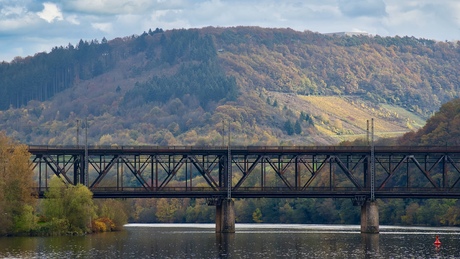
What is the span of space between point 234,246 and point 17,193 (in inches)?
1216

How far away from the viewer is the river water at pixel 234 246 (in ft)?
341

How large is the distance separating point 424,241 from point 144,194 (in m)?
37.2

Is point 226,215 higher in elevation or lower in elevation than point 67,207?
lower

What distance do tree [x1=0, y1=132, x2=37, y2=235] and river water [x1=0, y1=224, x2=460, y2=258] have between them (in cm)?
434

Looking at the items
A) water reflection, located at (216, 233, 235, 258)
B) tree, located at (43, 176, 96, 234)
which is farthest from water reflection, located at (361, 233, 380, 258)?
tree, located at (43, 176, 96, 234)

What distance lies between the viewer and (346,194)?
480 feet

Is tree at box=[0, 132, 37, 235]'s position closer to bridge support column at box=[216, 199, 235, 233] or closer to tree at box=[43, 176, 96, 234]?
tree at box=[43, 176, 96, 234]

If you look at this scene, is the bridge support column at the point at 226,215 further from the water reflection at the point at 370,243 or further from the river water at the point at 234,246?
the water reflection at the point at 370,243

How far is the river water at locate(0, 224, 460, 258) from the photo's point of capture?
104m

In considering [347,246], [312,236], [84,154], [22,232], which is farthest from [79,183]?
→ [347,246]

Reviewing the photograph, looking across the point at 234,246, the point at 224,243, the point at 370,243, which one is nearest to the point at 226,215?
the point at 224,243

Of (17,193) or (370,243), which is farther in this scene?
(17,193)

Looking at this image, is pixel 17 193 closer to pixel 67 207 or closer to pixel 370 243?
pixel 67 207

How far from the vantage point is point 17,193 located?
133375 mm
